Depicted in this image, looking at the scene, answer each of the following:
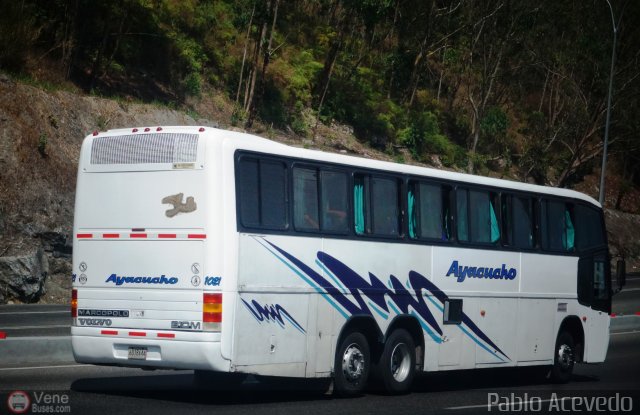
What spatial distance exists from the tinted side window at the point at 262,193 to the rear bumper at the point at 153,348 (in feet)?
5.14

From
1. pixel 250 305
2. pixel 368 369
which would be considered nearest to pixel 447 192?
pixel 368 369

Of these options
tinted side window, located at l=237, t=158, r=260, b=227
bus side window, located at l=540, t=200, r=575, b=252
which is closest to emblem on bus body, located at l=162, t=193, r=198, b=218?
tinted side window, located at l=237, t=158, r=260, b=227

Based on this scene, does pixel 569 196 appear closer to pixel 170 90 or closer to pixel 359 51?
pixel 170 90

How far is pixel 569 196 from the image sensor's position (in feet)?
64.3

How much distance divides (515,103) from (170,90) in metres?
33.8

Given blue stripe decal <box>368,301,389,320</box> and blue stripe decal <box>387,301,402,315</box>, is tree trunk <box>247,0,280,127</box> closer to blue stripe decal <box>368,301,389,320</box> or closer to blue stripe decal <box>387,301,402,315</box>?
blue stripe decal <box>387,301,402,315</box>

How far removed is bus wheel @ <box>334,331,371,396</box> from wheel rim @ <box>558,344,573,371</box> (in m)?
5.66

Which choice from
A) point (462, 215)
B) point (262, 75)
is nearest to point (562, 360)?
point (462, 215)

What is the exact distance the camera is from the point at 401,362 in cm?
1547

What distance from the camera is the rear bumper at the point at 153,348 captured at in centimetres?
1225

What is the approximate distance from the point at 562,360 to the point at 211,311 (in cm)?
894

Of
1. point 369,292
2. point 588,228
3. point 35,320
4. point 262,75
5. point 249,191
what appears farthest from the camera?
point 262,75

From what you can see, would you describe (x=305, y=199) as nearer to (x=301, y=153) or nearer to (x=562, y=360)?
(x=301, y=153)

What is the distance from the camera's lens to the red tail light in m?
12.3
